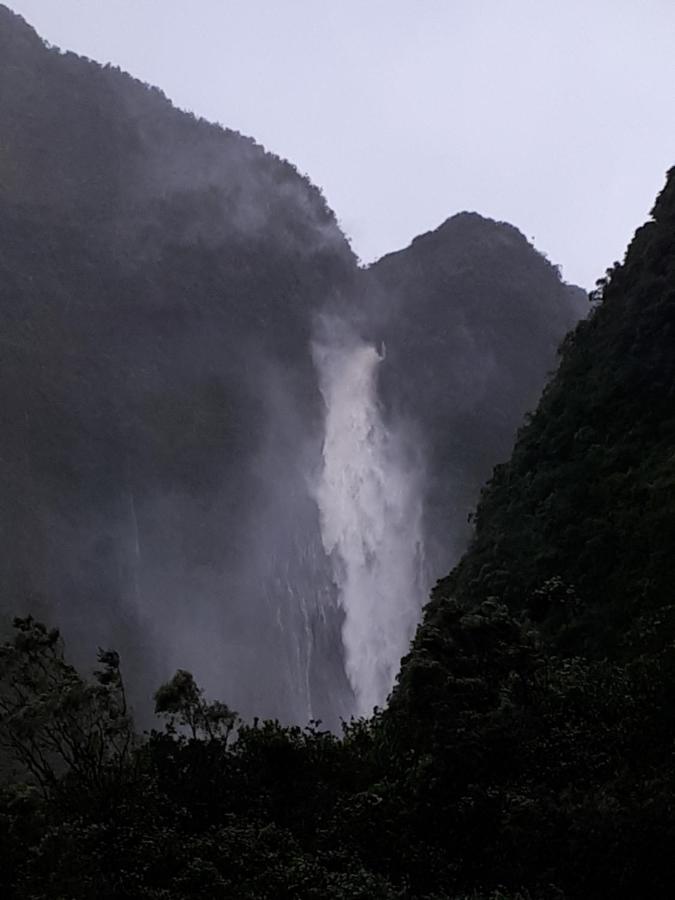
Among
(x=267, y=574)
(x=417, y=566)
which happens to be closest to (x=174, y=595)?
(x=267, y=574)

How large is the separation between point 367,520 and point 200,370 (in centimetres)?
2735

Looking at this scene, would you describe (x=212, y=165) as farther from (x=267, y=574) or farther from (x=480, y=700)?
(x=480, y=700)

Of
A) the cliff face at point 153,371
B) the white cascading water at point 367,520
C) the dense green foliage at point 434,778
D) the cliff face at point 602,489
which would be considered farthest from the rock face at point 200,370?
the dense green foliage at point 434,778

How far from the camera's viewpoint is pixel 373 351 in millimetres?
127438

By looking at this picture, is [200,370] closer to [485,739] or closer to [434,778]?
[434,778]

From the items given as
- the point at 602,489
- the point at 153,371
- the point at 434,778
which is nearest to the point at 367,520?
the point at 153,371

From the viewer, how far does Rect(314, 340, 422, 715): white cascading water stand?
95.0m

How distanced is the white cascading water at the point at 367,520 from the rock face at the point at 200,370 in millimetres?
2142

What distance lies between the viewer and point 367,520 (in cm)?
10944

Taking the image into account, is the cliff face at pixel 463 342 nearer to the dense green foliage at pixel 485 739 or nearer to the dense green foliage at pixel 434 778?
the dense green foliage at pixel 485 739

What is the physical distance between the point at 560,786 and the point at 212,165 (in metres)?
131

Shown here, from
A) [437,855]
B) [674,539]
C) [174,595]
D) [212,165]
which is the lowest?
[437,855]

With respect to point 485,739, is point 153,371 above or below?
above

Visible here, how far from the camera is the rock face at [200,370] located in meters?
83.8
